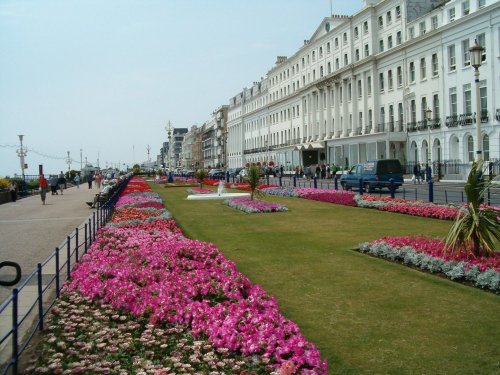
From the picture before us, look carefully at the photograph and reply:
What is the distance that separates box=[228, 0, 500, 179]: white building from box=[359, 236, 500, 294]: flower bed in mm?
29604

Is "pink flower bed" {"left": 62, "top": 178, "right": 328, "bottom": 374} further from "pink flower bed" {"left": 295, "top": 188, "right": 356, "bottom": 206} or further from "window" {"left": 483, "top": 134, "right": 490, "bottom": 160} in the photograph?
"window" {"left": 483, "top": 134, "right": 490, "bottom": 160}

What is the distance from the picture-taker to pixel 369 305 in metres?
7.28

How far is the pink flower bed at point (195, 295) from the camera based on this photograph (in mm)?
5137

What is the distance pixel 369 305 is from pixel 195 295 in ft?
8.19

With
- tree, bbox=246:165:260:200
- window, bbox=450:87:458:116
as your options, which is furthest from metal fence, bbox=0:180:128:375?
window, bbox=450:87:458:116

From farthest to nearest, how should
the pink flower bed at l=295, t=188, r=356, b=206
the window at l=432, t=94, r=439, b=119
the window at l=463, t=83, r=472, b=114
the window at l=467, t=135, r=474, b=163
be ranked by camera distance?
the window at l=432, t=94, r=439, b=119 → the window at l=463, t=83, r=472, b=114 → the window at l=467, t=135, r=474, b=163 → the pink flower bed at l=295, t=188, r=356, b=206

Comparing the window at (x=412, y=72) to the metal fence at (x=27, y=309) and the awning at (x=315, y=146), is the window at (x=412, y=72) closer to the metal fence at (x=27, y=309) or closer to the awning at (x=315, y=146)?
the awning at (x=315, y=146)

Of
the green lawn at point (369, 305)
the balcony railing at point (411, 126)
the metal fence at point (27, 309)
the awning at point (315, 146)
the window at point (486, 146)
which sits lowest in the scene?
the green lawn at point (369, 305)

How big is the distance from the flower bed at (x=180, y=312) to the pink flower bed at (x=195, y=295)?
11 mm

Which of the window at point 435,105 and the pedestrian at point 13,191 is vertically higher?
the window at point 435,105

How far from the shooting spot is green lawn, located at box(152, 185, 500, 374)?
5.41 meters

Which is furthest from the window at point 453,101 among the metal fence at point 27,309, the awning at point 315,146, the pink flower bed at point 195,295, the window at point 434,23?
the metal fence at point 27,309

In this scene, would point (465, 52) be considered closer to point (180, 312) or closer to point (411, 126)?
point (411, 126)

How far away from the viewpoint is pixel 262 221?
18.0m
